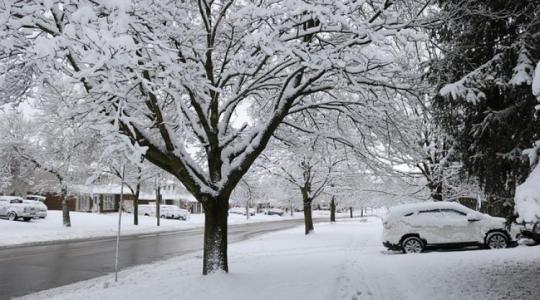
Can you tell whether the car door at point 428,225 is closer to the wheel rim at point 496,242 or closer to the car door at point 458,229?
the car door at point 458,229

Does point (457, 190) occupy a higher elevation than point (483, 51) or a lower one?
lower

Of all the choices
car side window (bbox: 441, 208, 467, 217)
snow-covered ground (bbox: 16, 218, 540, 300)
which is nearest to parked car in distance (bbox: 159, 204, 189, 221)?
snow-covered ground (bbox: 16, 218, 540, 300)

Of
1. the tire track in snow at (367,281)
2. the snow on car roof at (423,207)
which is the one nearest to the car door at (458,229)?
the snow on car roof at (423,207)

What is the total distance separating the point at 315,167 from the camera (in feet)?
81.5

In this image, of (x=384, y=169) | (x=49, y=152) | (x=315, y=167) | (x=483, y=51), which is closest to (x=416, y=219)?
(x=384, y=169)

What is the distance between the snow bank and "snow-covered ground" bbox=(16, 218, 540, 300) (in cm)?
399

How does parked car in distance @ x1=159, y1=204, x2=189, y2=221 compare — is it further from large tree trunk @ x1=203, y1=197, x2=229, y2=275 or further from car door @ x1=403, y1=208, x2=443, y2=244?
large tree trunk @ x1=203, y1=197, x2=229, y2=275

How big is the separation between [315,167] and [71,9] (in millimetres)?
20506

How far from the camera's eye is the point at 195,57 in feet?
28.6

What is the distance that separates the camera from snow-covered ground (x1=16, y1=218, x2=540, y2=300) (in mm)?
7793

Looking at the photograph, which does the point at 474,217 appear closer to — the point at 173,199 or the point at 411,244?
the point at 411,244

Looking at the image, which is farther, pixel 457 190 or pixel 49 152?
pixel 49 152

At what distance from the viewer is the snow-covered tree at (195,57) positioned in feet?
15.5

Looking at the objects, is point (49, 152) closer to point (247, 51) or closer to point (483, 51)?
point (247, 51)
